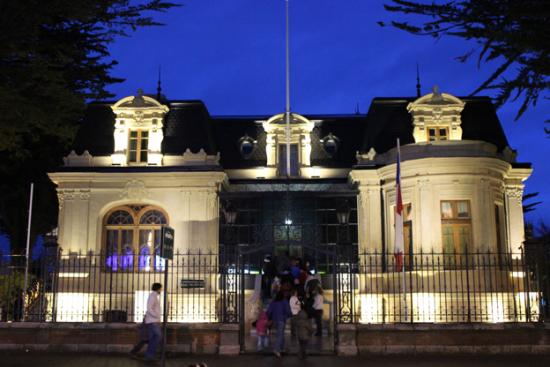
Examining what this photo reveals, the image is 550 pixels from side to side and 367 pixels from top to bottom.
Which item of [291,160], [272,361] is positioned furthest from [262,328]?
[291,160]

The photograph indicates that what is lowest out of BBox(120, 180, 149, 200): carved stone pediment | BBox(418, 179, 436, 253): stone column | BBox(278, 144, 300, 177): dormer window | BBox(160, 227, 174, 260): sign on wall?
BBox(160, 227, 174, 260): sign on wall

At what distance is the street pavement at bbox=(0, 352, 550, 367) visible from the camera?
15.1 metres

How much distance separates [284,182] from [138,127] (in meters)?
7.30

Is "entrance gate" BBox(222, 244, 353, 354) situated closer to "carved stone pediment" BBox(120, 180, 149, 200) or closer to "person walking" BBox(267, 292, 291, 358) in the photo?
"person walking" BBox(267, 292, 291, 358)

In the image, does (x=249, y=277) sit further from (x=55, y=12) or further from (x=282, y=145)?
(x=55, y=12)

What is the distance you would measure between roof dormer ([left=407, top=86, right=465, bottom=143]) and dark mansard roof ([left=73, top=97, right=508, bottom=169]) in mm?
591

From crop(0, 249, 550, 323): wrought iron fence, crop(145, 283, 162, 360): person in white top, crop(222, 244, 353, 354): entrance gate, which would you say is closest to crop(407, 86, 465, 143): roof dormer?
crop(0, 249, 550, 323): wrought iron fence

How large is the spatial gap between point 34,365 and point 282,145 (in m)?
19.2

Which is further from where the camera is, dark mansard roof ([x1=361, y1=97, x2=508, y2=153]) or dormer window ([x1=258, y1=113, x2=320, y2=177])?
dormer window ([x1=258, y1=113, x2=320, y2=177])

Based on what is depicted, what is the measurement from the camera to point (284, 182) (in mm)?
30938

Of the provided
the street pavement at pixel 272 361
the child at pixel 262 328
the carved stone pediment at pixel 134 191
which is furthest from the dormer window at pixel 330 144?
the street pavement at pixel 272 361

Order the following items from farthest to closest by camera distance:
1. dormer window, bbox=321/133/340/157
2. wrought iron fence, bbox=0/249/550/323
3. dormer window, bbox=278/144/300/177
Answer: dormer window, bbox=321/133/340/157
dormer window, bbox=278/144/300/177
wrought iron fence, bbox=0/249/550/323

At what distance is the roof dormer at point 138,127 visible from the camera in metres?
30.4

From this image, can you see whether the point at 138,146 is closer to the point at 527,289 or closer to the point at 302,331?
the point at 302,331
